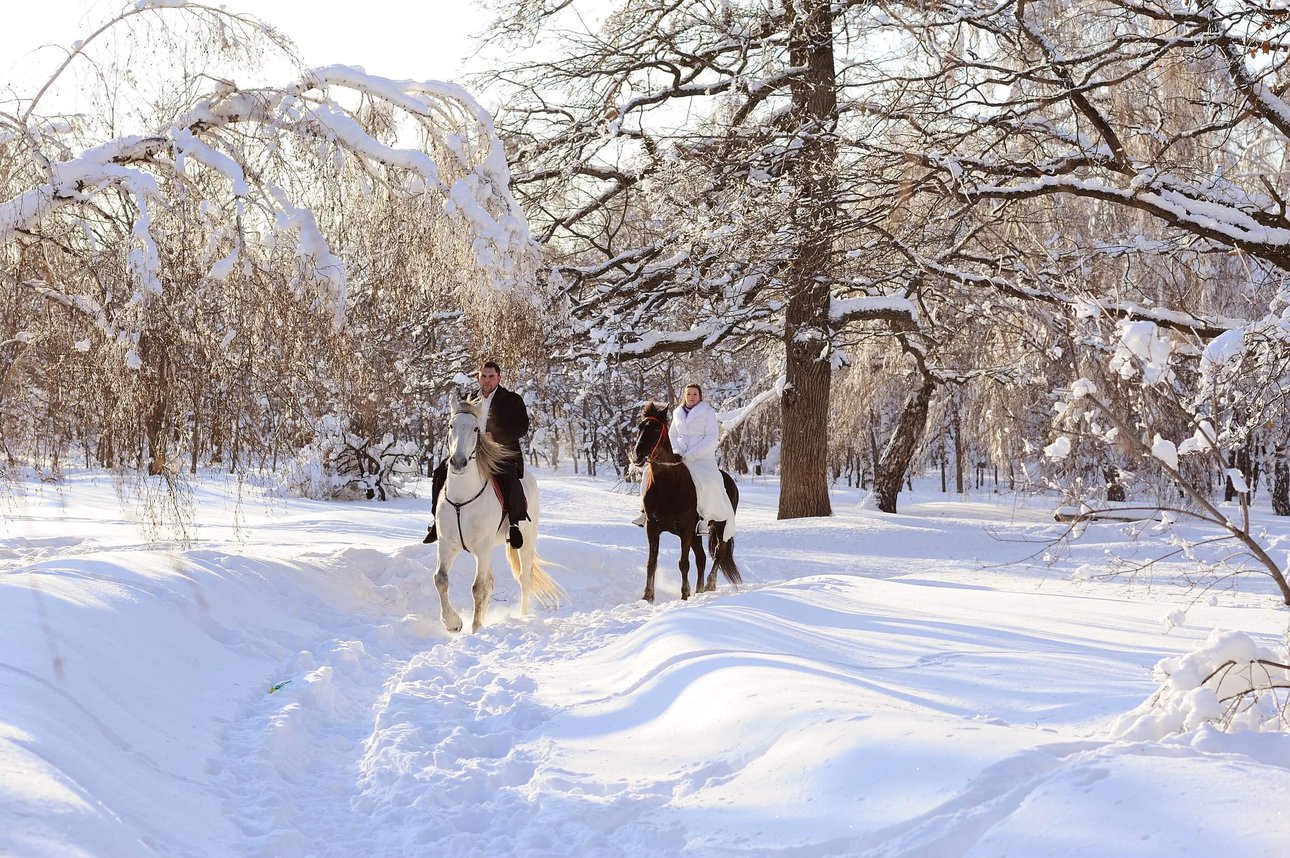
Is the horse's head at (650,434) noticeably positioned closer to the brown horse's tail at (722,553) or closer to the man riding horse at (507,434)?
the man riding horse at (507,434)

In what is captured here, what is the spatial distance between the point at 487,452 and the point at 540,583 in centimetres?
208

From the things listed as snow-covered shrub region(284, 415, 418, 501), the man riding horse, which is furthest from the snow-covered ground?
snow-covered shrub region(284, 415, 418, 501)

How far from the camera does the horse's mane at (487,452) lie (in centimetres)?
903

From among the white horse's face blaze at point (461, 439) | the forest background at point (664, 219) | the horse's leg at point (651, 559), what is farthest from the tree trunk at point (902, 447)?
the white horse's face blaze at point (461, 439)

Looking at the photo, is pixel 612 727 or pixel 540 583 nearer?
pixel 612 727

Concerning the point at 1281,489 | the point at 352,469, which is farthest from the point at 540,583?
the point at 1281,489

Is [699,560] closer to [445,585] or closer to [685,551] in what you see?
[685,551]

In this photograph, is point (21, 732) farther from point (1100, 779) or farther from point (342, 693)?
point (1100, 779)

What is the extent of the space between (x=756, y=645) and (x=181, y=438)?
4071 mm

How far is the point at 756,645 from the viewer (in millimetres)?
6668

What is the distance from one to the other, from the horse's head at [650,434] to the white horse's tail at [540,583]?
5.04 feet

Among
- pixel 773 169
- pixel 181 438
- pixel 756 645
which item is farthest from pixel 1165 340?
pixel 773 169

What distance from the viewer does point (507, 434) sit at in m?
9.98

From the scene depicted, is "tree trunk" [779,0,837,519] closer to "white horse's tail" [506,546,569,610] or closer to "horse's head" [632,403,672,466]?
"horse's head" [632,403,672,466]
